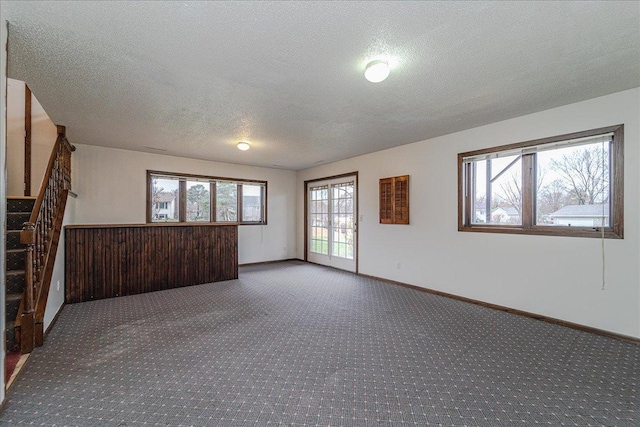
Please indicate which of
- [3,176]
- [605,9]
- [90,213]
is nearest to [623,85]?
[605,9]

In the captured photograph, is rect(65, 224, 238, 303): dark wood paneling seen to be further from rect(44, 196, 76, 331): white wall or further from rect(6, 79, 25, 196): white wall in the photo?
rect(6, 79, 25, 196): white wall

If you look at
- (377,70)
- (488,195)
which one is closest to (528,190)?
(488,195)

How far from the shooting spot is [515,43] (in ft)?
6.59

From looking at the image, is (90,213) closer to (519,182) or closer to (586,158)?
(519,182)

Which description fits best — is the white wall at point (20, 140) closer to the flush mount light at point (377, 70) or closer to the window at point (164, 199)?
the window at point (164, 199)

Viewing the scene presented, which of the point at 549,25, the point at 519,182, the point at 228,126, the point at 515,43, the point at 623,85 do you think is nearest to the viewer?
the point at 549,25

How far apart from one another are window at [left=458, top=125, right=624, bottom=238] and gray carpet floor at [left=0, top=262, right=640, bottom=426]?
3.77ft

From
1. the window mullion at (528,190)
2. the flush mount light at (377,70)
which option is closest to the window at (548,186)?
the window mullion at (528,190)

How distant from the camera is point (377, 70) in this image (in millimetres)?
2238

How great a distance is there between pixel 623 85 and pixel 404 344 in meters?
3.23

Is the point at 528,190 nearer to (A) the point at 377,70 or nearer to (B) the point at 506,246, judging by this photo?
(B) the point at 506,246

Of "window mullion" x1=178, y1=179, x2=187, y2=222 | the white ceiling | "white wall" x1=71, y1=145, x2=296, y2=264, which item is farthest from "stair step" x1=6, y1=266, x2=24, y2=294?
A: "window mullion" x1=178, y1=179, x2=187, y2=222

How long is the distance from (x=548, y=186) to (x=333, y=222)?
404 centimetres

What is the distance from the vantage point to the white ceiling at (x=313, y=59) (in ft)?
5.64
